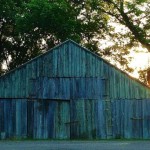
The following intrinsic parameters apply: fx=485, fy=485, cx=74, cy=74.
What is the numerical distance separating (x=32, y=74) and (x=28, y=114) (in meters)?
2.49

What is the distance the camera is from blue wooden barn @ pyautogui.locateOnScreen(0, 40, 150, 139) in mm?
29812

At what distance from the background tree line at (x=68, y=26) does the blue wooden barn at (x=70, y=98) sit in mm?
10777

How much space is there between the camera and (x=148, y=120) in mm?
30094

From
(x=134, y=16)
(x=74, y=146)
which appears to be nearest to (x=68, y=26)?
(x=134, y=16)

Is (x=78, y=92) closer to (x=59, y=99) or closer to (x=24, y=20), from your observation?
(x=59, y=99)

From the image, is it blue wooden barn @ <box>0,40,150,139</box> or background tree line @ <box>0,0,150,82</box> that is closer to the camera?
blue wooden barn @ <box>0,40,150,139</box>

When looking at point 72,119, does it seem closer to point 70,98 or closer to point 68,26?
point 70,98

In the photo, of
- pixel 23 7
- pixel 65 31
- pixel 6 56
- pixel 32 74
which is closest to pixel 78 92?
pixel 32 74

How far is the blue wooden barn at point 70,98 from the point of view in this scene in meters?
29.8

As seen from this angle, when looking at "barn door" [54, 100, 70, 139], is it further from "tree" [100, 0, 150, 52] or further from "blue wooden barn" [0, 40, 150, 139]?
"tree" [100, 0, 150, 52]

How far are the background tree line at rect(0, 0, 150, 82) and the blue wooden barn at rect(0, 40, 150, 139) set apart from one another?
10.8 m

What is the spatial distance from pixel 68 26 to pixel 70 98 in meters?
12.3

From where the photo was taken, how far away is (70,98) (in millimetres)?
29969

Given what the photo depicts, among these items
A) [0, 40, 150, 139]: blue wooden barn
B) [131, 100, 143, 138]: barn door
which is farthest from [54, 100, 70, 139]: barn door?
[131, 100, 143, 138]: barn door
